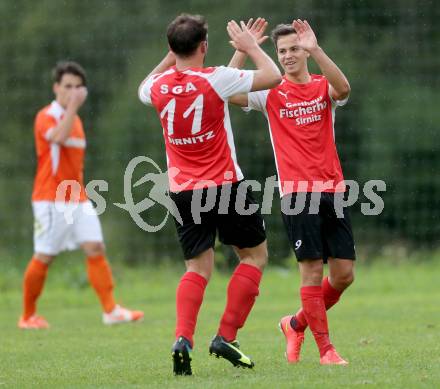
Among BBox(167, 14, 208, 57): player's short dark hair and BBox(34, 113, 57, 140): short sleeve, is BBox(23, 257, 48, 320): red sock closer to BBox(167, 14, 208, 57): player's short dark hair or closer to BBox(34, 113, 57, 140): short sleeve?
BBox(34, 113, 57, 140): short sleeve

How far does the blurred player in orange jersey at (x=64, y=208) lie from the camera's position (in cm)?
976

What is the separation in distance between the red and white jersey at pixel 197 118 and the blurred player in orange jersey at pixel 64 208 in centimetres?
374

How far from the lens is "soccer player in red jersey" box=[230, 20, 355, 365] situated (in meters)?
6.31

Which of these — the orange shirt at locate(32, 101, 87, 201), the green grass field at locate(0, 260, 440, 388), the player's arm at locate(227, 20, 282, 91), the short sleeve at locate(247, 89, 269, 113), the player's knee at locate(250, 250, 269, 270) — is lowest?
the green grass field at locate(0, 260, 440, 388)

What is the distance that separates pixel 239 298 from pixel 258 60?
4.34ft

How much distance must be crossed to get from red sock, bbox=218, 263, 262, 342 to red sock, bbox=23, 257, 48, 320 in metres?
3.86

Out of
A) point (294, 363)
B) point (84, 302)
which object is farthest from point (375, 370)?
point (84, 302)

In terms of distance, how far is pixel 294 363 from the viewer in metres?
6.44

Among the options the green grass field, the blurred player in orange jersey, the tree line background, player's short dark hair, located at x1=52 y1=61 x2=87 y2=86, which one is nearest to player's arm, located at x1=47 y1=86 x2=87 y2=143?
the blurred player in orange jersey

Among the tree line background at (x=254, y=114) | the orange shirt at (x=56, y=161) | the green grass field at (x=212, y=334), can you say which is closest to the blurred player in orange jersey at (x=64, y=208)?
the orange shirt at (x=56, y=161)

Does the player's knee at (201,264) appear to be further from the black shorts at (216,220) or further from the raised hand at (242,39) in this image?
the raised hand at (242,39)

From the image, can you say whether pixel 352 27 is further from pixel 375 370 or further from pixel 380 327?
pixel 375 370

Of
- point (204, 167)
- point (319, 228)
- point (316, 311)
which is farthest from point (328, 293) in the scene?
point (204, 167)

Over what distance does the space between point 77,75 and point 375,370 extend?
5.01 m
